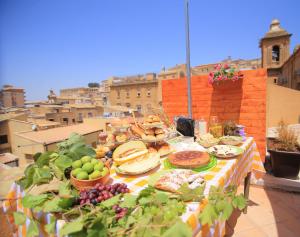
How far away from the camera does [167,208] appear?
0.79 meters

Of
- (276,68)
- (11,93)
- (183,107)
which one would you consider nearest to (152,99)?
(276,68)

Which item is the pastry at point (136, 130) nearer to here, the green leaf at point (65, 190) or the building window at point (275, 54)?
the green leaf at point (65, 190)

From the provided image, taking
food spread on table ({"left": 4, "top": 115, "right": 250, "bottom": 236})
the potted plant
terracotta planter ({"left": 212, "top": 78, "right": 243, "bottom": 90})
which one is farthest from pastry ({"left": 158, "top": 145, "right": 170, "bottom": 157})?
terracotta planter ({"left": 212, "top": 78, "right": 243, "bottom": 90})

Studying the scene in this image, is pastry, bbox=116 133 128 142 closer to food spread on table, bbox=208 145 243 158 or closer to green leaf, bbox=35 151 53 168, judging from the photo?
green leaf, bbox=35 151 53 168

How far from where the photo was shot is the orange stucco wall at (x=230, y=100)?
337 centimetres

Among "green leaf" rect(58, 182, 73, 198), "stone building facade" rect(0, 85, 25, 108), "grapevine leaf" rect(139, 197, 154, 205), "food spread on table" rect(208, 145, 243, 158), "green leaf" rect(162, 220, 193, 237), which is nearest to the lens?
"green leaf" rect(162, 220, 193, 237)

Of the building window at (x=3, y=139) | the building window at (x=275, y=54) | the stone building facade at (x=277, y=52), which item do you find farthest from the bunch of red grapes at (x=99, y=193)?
the building window at (x=275, y=54)

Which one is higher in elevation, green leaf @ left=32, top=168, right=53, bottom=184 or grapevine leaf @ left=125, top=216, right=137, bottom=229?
green leaf @ left=32, top=168, right=53, bottom=184

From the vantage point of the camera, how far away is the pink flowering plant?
3484mm

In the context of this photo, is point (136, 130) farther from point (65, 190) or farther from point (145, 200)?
point (145, 200)

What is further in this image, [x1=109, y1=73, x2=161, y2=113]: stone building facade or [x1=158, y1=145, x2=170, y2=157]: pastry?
[x1=109, y1=73, x2=161, y2=113]: stone building facade

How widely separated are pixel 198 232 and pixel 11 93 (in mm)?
31179

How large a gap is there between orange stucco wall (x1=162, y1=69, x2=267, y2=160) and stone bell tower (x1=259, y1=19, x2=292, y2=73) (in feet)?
59.6

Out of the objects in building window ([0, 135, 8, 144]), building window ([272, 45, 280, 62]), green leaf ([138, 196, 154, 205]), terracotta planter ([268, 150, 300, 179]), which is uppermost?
building window ([272, 45, 280, 62])
